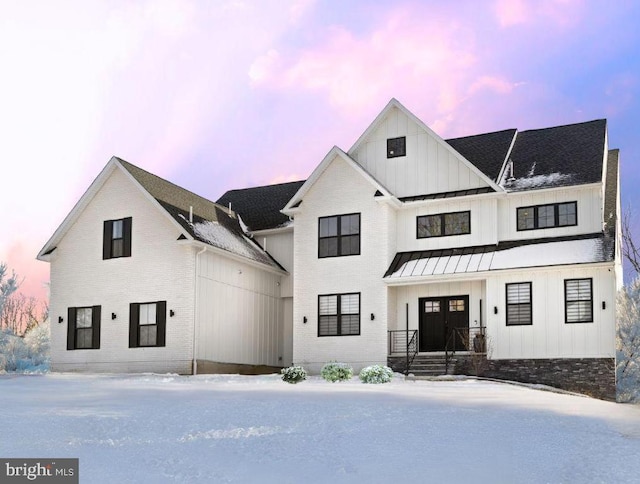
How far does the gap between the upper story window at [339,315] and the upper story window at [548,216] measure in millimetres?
6167

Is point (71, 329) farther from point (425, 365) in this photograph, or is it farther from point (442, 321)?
point (442, 321)

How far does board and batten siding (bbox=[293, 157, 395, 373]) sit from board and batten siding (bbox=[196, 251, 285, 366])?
6.51 feet

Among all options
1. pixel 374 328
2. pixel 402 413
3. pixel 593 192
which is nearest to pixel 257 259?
pixel 374 328

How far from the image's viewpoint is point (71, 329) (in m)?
31.6

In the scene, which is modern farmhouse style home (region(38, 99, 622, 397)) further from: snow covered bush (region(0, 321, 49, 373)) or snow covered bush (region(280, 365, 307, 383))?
A: snow covered bush (region(0, 321, 49, 373))

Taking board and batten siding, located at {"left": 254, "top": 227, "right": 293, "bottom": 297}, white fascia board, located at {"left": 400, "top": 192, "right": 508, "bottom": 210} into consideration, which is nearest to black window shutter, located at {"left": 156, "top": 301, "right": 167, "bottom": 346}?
board and batten siding, located at {"left": 254, "top": 227, "right": 293, "bottom": 297}

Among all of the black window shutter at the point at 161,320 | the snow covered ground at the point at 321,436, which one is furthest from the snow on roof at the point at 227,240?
the snow covered ground at the point at 321,436

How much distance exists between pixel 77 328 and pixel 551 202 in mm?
17038

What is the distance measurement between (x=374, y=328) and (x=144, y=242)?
846 cm

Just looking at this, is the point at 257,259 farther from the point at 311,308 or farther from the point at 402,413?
the point at 402,413

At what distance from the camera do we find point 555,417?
54.6 feet

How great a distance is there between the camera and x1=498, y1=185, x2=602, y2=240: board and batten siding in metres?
28.7

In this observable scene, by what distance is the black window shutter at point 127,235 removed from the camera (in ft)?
102

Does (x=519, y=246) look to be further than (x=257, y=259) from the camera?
No
